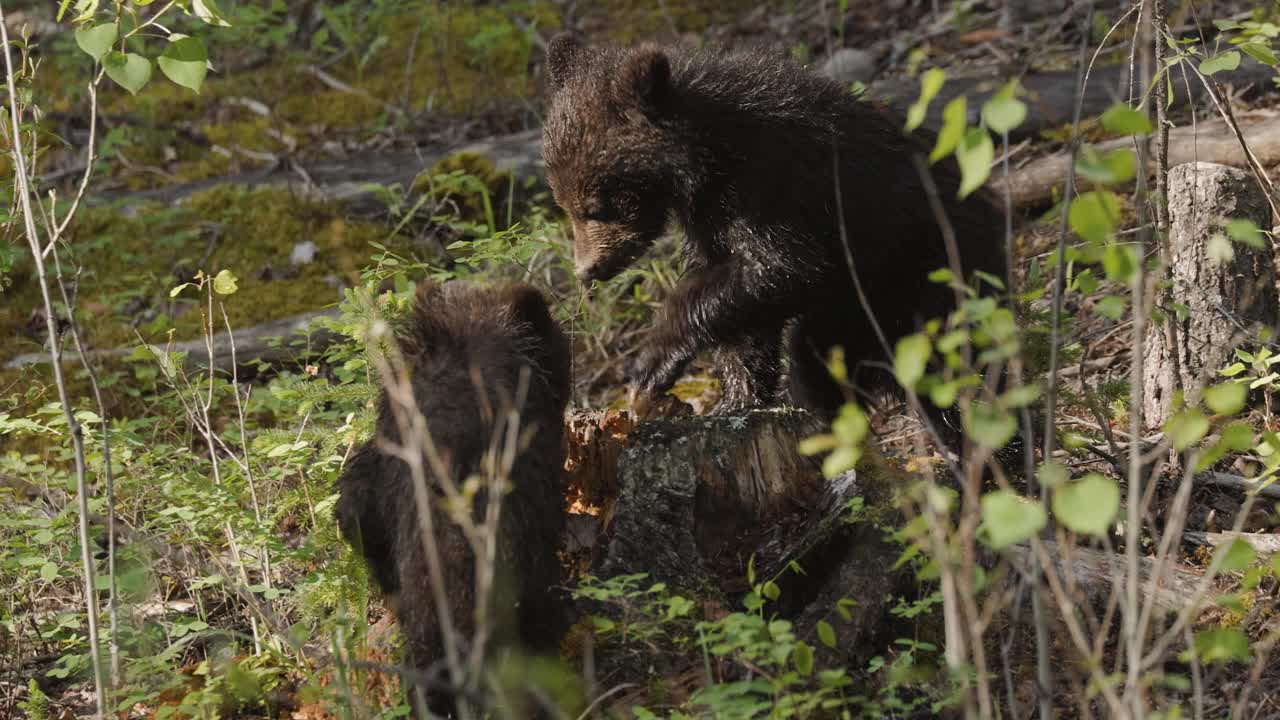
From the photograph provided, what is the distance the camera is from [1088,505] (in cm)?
204

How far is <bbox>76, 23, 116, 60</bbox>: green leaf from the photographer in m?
3.26

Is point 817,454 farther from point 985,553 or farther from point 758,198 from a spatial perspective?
point 758,198

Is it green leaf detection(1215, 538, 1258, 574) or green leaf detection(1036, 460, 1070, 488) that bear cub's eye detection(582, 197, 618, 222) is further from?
green leaf detection(1215, 538, 1258, 574)

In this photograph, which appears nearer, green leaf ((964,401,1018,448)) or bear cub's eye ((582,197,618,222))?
green leaf ((964,401,1018,448))

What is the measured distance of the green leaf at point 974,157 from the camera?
221 cm

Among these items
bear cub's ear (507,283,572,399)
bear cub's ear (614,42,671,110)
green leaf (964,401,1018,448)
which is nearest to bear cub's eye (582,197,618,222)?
bear cub's ear (614,42,671,110)

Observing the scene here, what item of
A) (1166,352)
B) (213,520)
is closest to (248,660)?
(213,520)

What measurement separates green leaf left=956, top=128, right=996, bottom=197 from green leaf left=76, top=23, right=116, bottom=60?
2.38 meters

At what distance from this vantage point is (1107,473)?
4805mm

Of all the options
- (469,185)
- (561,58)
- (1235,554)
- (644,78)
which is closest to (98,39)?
(644,78)

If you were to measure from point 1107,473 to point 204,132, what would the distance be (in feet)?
24.7

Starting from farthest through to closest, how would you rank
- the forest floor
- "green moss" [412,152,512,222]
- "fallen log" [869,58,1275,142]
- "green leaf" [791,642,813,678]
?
"green moss" [412,152,512,222], "fallen log" [869,58,1275,142], the forest floor, "green leaf" [791,642,813,678]

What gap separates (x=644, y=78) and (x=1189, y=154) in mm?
3735

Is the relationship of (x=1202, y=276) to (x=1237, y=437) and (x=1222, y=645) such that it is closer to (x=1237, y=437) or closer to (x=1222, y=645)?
(x=1237, y=437)
